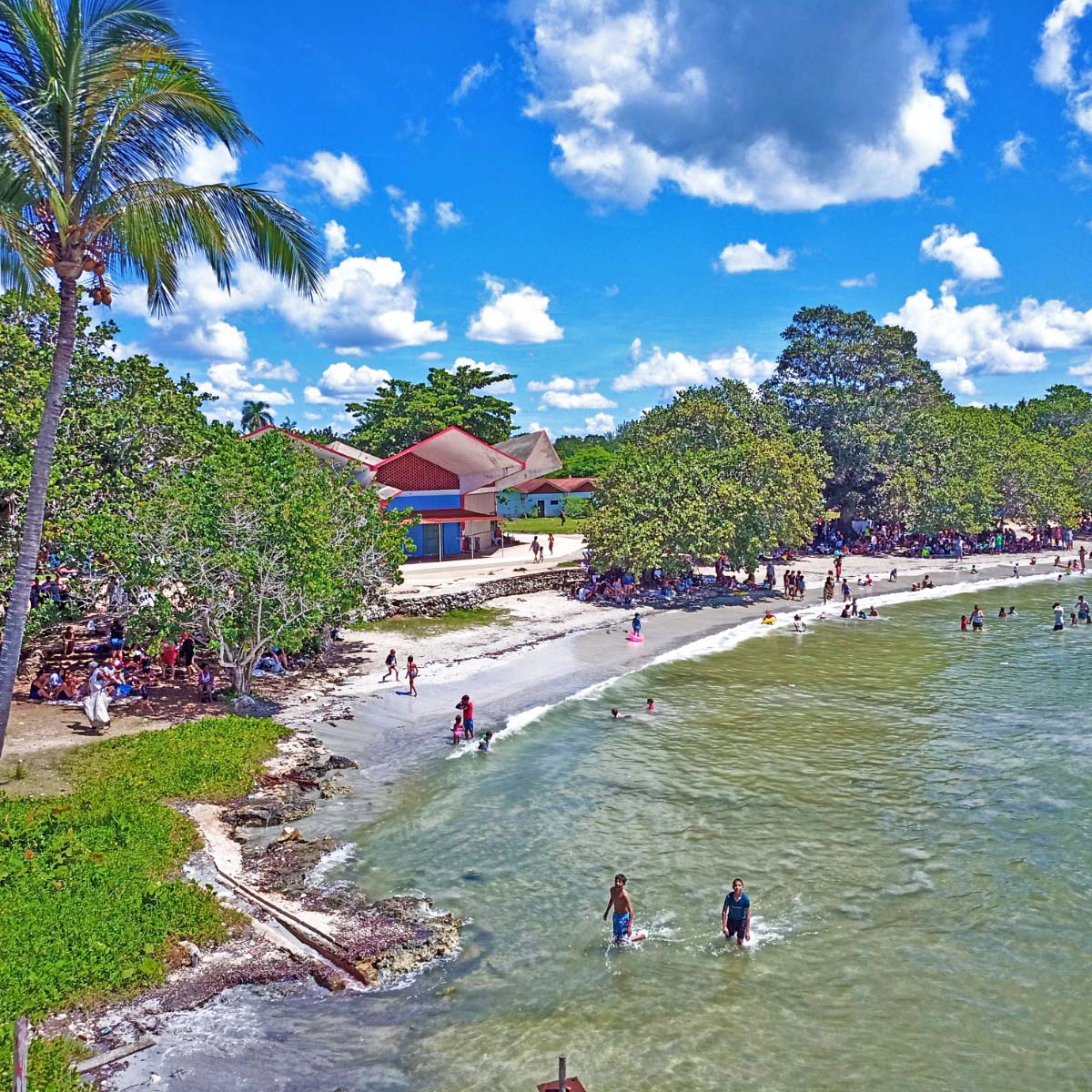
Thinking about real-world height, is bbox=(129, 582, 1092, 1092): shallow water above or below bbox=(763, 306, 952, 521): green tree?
below

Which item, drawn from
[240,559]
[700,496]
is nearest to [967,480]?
[700,496]

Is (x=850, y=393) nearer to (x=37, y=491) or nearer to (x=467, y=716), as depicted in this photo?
(x=467, y=716)

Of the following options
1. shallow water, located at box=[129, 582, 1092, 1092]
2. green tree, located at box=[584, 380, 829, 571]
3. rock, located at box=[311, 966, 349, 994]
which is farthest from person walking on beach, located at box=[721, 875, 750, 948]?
green tree, located at box=[584, 380, 829, 571]

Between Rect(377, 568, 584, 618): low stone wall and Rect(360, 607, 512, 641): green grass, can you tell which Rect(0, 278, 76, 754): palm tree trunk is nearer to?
Rect(377, 568, 584, 618): low stone wall

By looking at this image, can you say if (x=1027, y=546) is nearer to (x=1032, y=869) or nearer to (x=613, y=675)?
(x=613, y=675)

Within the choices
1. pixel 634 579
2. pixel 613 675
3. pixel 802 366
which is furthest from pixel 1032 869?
pixel 802 366

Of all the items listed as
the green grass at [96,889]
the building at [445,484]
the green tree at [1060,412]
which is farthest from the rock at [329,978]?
the green tree at [1060,412]
